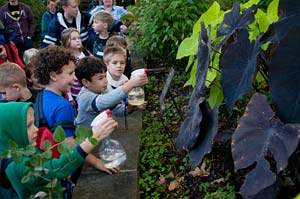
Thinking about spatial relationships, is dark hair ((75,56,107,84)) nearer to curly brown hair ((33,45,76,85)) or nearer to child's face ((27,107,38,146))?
curly brown hair ((33,45,76,85))

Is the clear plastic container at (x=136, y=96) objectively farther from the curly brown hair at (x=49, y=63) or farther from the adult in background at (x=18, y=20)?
the adult in background at (x=18, y=20)

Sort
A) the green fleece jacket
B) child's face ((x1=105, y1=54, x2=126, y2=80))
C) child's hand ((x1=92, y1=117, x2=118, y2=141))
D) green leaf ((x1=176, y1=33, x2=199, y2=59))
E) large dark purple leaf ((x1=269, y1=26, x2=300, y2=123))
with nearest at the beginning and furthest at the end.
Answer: large dark purple leaf ((x1=269, y1=26, x2=300, y2=123)) < the green fleece jacket < child's hand ((x1=92, y1=117, x2=118, y2=141)) < green leaf ((x1=176, y1=33, x2=199, y2=59)) < child's face ((x1=105, y1=54, x2=126, y2=80))

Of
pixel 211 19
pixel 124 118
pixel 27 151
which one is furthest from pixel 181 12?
pixel 27 151

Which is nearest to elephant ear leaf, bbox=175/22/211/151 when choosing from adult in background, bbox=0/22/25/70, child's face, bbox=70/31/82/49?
child's face, bbox=70/31/82/49

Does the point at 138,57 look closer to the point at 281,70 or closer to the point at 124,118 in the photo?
the point at 124,118

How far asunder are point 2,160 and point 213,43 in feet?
3.86

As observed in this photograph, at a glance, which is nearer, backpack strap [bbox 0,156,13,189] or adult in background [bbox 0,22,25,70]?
backpack strap [bbox 0,156,13,189]

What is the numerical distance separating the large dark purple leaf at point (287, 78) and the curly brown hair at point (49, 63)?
6.25ft

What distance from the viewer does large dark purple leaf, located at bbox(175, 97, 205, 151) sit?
6.16 ft

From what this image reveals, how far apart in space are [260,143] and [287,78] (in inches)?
10.3

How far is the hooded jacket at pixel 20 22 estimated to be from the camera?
7.45m

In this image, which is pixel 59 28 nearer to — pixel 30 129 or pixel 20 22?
pixel 20 22

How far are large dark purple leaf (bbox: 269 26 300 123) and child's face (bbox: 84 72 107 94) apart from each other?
2149 millimetres

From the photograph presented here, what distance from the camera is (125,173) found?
10.2ft
